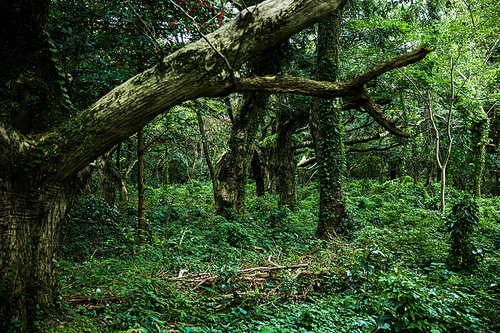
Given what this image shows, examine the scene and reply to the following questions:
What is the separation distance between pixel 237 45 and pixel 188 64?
0.62m

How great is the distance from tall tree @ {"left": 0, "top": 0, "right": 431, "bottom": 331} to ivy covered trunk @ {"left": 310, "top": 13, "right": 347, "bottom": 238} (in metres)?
4.37

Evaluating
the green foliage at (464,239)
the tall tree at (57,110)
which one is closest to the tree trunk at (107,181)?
the tall tree at (57,110)

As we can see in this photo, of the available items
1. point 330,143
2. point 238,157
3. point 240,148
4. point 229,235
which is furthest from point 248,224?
point 330,143

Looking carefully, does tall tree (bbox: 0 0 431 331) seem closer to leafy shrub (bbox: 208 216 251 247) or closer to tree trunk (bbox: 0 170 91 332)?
tree trunk (bbox: 0 170 91 332)

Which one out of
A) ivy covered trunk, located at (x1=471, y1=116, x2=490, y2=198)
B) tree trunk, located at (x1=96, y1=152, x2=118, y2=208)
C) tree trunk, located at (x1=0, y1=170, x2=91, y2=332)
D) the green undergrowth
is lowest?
the green undergrowth

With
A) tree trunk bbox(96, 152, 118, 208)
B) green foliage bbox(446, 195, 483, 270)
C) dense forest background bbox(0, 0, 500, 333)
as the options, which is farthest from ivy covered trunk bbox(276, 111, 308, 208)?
green foliage bbox(446, 195, 483, 270)

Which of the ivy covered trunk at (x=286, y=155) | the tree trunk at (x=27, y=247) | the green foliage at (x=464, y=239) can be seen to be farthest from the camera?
the ivy covered trunk at (x=286, y=155)

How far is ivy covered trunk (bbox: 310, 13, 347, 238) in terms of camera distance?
7715 mm

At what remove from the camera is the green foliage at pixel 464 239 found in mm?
5254

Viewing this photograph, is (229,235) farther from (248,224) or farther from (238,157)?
(238,157)

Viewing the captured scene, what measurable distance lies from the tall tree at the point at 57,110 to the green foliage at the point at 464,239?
3811 millimetres

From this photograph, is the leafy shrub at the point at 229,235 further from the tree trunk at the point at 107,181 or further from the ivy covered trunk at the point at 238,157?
the tree trunk at the point at 107,181

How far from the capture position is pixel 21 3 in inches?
113

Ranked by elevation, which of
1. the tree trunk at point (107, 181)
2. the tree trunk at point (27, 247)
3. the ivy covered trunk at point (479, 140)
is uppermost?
the ivy covered trunk at point (479, 140)
